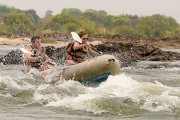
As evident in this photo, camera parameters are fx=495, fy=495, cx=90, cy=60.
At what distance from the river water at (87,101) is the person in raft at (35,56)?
2.33ft

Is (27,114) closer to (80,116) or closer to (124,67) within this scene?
(80,116)

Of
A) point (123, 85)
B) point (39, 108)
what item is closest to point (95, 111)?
point (39, 108)

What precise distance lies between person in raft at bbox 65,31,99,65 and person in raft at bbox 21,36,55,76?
78cm

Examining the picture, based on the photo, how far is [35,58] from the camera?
49.8ft

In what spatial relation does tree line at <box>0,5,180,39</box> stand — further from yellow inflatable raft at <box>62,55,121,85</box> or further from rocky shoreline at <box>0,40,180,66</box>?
yellow inflatable raft at <box>62,55,121,85</box>

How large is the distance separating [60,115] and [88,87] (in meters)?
3.54

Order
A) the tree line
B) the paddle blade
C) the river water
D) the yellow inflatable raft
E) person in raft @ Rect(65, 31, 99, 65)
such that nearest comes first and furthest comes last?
the river water
the yellow inflatable raft
the paddle blade
person in raft @ Rect(65, 31, 99, 65)
the tree line

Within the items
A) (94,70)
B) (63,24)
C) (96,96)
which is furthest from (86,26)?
(96,96)

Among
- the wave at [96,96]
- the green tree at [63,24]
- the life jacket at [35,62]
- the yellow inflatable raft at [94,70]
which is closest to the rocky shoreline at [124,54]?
the life jacket at [35,62]

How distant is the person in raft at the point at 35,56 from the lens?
15.1 m

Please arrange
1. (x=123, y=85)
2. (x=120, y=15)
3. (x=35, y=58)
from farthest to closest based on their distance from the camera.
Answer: (x=120, y=15)
(x=35, y=58)
(x=123, y=85)

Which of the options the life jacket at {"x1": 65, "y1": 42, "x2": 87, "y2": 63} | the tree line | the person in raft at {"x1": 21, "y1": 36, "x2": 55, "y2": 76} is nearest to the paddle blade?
the life jacket at {"x1": 65, "y1": 42, "x2": 87, "y2": 63}

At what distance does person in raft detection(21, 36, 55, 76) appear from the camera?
15148mm

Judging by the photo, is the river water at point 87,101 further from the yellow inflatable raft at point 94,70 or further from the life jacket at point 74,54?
the life jacket at point 74,54
